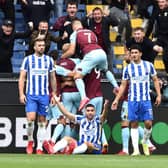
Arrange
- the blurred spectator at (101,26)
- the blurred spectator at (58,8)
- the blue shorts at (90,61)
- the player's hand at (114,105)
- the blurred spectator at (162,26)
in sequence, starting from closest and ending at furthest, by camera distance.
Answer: the player's hand at (114,105) → the blue shorts at (90,61) → the blurred spectator at (101,26) → the blurred spectator at (162,26) → the blurred spectator at (58,8)

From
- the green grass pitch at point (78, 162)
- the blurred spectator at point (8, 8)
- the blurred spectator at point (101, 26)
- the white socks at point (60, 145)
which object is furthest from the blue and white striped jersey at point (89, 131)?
the blurred spectator at point (8, 8)

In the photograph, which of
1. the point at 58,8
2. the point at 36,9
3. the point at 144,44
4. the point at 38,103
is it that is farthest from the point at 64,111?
the point at 58,8

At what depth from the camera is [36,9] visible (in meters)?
17.4

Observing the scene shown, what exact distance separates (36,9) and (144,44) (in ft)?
10.1

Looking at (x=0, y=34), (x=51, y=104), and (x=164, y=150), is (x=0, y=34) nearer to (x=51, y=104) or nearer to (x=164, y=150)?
(x=51, y=104)

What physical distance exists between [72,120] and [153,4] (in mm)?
4907

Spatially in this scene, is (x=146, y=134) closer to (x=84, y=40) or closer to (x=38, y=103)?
(x=38, y=103)

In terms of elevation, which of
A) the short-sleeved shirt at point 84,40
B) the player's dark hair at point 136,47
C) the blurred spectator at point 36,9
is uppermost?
the blurred spectator at point 36,9

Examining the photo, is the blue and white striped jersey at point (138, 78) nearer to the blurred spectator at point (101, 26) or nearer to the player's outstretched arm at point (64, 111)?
the player's outstretched arm at point (64, 111)

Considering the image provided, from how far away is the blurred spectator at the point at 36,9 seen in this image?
683 inches

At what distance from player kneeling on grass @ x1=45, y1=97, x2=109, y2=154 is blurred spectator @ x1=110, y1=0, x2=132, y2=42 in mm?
3677

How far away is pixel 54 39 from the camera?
15.8 m

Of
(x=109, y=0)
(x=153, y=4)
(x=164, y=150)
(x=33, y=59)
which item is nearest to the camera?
(x=33, y=59)

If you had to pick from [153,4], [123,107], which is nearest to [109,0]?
[153,4]
